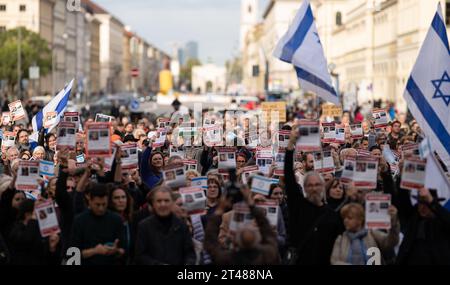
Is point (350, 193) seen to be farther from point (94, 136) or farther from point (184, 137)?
point (184, 137)

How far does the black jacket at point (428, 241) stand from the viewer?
30.9ft

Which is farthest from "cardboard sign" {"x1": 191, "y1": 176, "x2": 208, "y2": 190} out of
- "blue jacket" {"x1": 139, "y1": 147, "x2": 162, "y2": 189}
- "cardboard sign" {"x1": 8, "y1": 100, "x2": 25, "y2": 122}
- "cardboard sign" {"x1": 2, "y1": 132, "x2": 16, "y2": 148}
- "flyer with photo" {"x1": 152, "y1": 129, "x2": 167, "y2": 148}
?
"cardboard sign" {"x1": 8, "y1": 100, "x2": 25, "y2": 122}

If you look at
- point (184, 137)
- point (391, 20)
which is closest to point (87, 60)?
point (391, 20)

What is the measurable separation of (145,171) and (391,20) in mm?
64147

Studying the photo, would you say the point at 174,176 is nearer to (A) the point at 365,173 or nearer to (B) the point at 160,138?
(A) the point at 365,173

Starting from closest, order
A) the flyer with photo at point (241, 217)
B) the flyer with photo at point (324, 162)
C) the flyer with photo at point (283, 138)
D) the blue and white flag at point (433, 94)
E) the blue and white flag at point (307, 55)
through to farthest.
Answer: the flyer with photo at point (241, 217)
the blue and white flag at point (433, 94)
the flyer with photo at point (324, 162)
the flyer with photo at point (283, 138)
the blue and white flag at point (307, 55)

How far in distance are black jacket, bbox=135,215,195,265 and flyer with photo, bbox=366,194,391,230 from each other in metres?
1.34

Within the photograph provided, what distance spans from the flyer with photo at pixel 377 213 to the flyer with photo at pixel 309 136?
1.02 meters

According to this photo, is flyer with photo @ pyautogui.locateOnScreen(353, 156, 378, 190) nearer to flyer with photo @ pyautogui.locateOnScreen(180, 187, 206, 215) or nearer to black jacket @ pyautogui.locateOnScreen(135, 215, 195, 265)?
flyer with photo @ pyautogui.locateOnScreen(180, 187, 206, 215)

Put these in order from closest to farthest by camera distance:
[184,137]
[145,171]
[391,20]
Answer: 1. [145,171]
2. [184,137]
3. [391,20]

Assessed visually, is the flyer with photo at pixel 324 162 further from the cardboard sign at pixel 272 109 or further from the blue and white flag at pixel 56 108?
the cardboard sign at pixel 272 109

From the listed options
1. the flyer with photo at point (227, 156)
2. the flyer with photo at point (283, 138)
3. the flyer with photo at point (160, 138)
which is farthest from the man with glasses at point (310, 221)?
the flyer with photo at point (160, 138)

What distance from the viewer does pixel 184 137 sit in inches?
802

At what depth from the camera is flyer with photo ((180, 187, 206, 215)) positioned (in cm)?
1028
